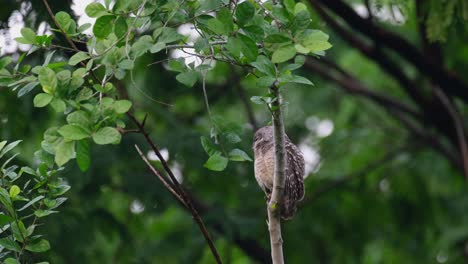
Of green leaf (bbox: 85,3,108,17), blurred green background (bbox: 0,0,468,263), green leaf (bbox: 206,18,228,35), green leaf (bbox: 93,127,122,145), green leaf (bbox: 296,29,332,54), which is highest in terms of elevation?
green leaf (bbox: 85,3,108,17)

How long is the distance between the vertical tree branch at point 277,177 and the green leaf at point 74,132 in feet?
2.29

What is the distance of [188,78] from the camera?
135 inches

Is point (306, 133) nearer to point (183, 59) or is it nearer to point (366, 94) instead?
point (366, 94)

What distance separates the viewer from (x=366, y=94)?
7.55 meters

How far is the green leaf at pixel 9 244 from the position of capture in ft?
11.2

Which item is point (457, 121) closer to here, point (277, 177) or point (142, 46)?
point (277, 177)

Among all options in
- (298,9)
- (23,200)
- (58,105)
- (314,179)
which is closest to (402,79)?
(314,179)

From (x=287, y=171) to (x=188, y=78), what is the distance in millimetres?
1224

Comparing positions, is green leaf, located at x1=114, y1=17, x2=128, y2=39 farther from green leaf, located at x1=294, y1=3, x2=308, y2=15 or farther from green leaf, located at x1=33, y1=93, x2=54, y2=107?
green leaf, located at x1=294, y1=3, x2=308, y2=15

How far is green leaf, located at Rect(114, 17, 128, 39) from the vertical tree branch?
24.1 inches

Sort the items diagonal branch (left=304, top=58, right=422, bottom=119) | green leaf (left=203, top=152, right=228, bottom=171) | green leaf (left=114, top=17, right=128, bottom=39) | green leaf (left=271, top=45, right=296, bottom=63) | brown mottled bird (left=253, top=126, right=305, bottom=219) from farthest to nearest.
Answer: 1. diagonal branch (left=304, top=58, right=422, bottom=119)
2. brown mottled bird (left=253, top=126, right=305, bottom=219)
3. green leaf (left=203, top=152, right=228, bottom=171)
4. green leaf (left=114, top=17, right=128, bottom=39)
5. green leaf (left=271, top=45, right=296, bottom=63)

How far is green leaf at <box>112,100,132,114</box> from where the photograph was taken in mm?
3230

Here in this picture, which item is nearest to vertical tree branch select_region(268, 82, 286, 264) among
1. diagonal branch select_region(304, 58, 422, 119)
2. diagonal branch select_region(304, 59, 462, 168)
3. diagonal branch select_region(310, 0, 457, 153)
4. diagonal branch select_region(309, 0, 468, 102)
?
diagonal branch select_region(309, 0, 468, 102)

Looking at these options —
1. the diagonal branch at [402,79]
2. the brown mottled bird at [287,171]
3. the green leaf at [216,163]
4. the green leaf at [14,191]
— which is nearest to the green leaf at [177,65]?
the green leaf at [216,163]
